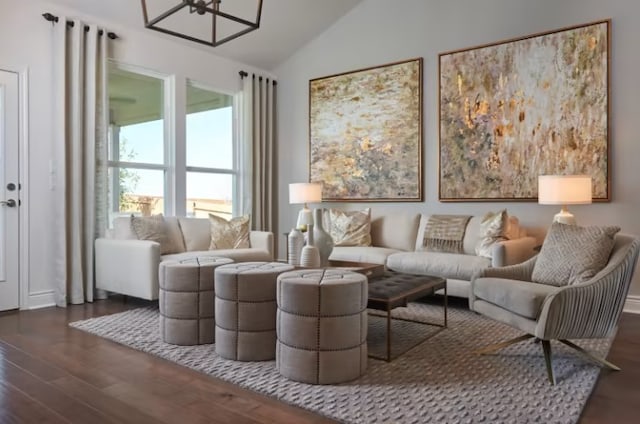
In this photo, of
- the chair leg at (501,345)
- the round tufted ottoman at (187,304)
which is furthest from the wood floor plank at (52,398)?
the chair leg at (501,345)

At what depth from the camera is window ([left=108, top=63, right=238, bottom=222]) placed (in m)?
4.84

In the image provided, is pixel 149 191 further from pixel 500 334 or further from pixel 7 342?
pixel 500 334

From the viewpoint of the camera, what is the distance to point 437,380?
2389mm

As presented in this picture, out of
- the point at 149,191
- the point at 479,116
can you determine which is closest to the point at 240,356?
the point at 149,191

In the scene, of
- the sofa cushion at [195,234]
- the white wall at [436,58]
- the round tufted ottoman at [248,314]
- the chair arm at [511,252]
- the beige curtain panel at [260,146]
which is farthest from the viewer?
the beige curtain panel at [260,146]

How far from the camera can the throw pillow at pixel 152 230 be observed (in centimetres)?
430

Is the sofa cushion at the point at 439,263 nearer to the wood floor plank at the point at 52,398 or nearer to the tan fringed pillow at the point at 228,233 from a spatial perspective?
the tan fringed pillow at the point at 228,233

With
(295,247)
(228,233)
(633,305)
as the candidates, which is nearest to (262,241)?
(228,233)

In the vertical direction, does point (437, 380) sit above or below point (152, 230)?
below

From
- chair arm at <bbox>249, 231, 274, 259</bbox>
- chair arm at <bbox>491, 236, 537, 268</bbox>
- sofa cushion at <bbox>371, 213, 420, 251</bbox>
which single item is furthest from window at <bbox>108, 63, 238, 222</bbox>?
chair arm at <bbox>491, 236, 537, 268</bbox>

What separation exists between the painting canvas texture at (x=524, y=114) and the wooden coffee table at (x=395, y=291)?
72.3 inches

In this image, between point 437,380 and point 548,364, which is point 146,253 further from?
point 548,364

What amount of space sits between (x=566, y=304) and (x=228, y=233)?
3394 millimetres

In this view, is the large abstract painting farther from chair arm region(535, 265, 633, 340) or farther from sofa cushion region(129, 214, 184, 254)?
chair arm region(535, 265, 633, 340)
